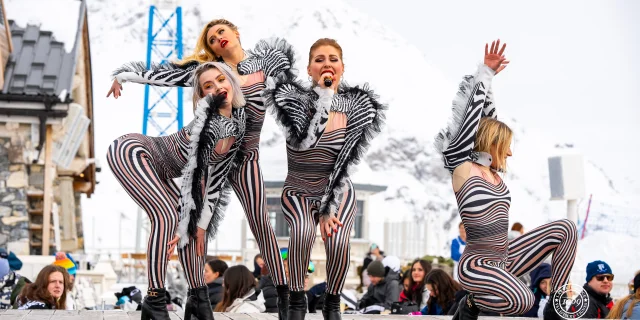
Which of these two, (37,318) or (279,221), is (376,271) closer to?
(37,318)

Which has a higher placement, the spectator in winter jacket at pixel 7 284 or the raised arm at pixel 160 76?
the raised arm at pixel 160 76

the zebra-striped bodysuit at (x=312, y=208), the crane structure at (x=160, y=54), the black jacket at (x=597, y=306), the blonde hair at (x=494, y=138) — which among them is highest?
the crane structure at (x=160, y=54)

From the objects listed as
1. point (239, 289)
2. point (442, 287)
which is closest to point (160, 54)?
point (239, 289)

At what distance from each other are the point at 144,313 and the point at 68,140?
1414 centimetres

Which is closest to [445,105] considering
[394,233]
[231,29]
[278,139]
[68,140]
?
[278,139]

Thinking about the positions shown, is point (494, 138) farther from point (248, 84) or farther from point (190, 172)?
point (190, 172)

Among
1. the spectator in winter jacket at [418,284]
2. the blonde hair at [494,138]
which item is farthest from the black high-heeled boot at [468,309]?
the spectator in winter jacket at [418,284]

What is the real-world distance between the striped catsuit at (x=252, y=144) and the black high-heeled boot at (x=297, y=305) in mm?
359

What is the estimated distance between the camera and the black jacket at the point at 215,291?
1102 centimetres

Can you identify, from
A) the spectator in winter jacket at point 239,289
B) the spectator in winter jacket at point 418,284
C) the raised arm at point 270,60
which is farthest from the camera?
the spectator in winter jacket at point 418,284

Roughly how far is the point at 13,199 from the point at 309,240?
12107 mm

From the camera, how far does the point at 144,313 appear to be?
690cm
